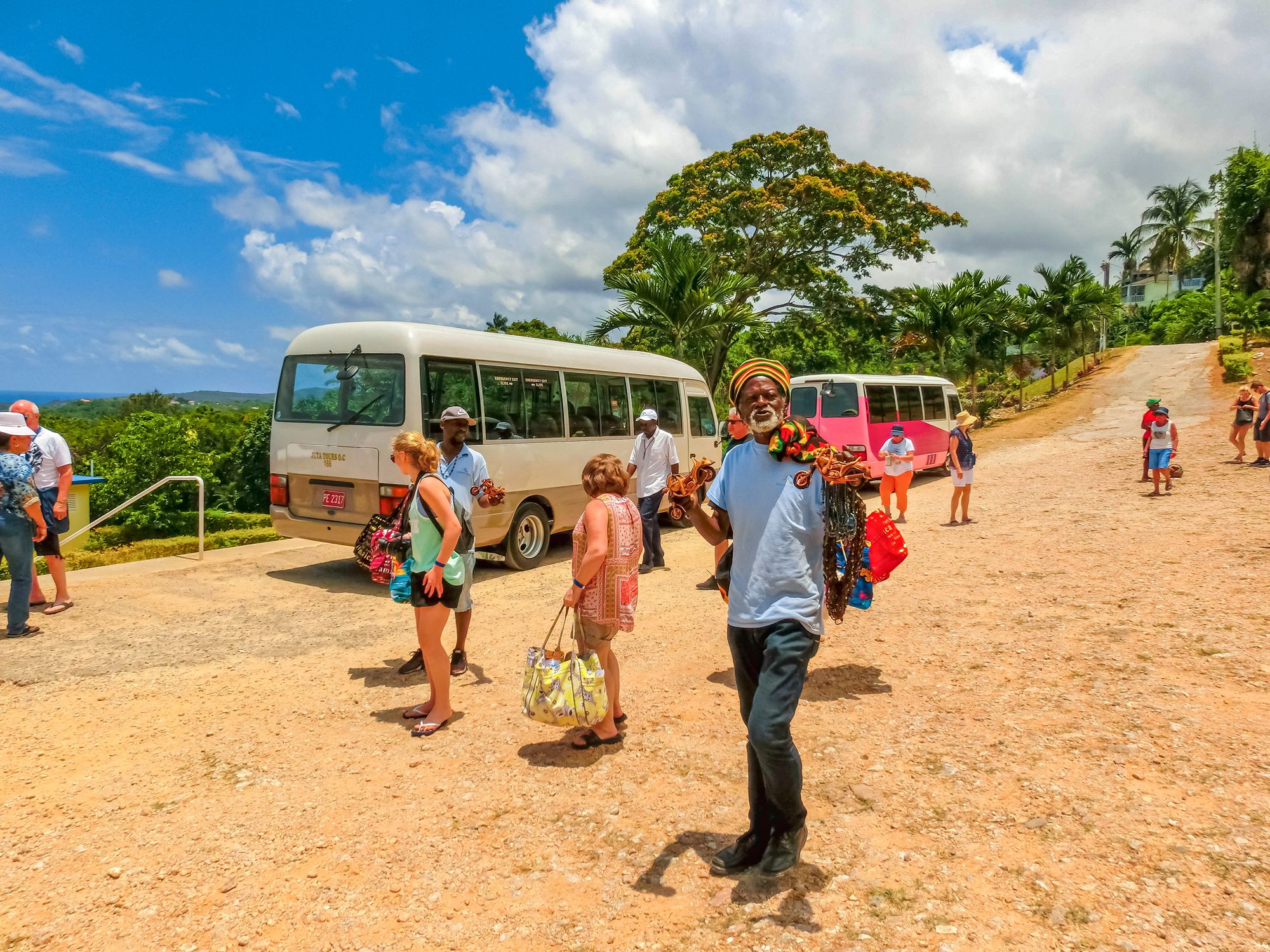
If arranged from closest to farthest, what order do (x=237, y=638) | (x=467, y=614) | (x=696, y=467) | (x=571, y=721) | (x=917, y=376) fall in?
(x=696, y=467) → (x=571, y=721) → (x=467, y=614) → (x=237, y=638) → (x=917, y=376)

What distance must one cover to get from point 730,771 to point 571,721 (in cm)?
84

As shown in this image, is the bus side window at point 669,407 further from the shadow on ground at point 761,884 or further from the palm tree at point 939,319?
the palm tree at point 939,319

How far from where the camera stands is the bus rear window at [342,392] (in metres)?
8.20

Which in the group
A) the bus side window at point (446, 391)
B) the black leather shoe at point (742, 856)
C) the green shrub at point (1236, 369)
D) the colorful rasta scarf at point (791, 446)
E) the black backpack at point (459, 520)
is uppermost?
the green shrub at point (1236, 369)

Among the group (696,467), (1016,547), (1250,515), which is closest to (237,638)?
(696,467)

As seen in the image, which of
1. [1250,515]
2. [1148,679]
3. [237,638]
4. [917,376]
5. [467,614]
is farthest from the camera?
[917,376]

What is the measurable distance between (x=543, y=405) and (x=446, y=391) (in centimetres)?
149

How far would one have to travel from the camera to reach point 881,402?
Answer: 56.0ft

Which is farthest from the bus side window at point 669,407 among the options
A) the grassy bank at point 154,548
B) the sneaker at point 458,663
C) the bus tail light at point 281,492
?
the sneaker at point 458,663

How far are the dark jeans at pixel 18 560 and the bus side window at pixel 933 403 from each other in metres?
17.2

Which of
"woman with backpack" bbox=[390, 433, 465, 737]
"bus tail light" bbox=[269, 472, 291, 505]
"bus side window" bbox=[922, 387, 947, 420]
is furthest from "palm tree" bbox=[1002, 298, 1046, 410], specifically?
"woman with backpack" bbox=[390, 433, 465, 737]

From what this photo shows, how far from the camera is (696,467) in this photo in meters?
3.34

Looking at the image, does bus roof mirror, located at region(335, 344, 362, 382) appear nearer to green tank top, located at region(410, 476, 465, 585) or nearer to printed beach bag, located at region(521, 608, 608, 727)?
green tank top, located at region(410, 476, 465, 585)

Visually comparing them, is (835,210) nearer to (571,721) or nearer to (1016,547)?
(1016,547)
